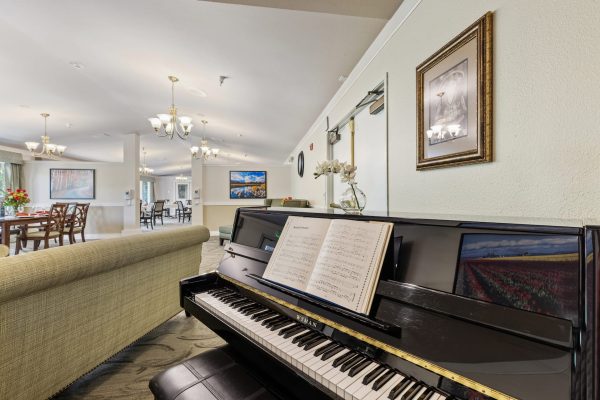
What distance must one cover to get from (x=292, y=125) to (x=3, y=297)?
487 centimetres

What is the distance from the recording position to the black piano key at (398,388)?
599 mm

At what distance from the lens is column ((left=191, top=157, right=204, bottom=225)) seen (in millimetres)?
7857

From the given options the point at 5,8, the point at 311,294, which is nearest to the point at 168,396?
the point at 311,294

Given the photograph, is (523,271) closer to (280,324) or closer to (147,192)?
(280,324)

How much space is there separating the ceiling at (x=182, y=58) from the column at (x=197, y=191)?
1922 millimetres

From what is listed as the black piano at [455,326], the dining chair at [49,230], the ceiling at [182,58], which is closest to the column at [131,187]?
the ceiling at [182,58]

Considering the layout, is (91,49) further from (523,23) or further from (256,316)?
(523,23)

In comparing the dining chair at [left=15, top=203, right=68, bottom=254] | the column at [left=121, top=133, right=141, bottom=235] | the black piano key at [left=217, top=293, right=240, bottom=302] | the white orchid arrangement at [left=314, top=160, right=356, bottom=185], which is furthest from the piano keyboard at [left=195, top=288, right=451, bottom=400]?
the column at [left=121, top=133, right=141, bottom=235]

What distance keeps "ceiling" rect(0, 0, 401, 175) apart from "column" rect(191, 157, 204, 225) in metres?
1.92

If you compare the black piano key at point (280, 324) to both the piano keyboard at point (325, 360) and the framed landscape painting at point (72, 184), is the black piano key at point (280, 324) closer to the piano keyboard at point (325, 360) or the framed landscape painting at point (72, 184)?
the piano keyboard at point (325, 360)

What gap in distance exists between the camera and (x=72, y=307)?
140 cm

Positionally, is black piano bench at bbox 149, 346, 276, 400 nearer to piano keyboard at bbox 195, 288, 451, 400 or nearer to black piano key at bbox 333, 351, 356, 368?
piano keyboard at bbox 195, 288, 451, 400

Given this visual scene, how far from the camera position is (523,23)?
107 centimetres

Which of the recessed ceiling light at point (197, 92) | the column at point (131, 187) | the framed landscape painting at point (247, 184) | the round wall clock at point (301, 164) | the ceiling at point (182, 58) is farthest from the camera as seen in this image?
the framed landscape painting at point (247, 184)
